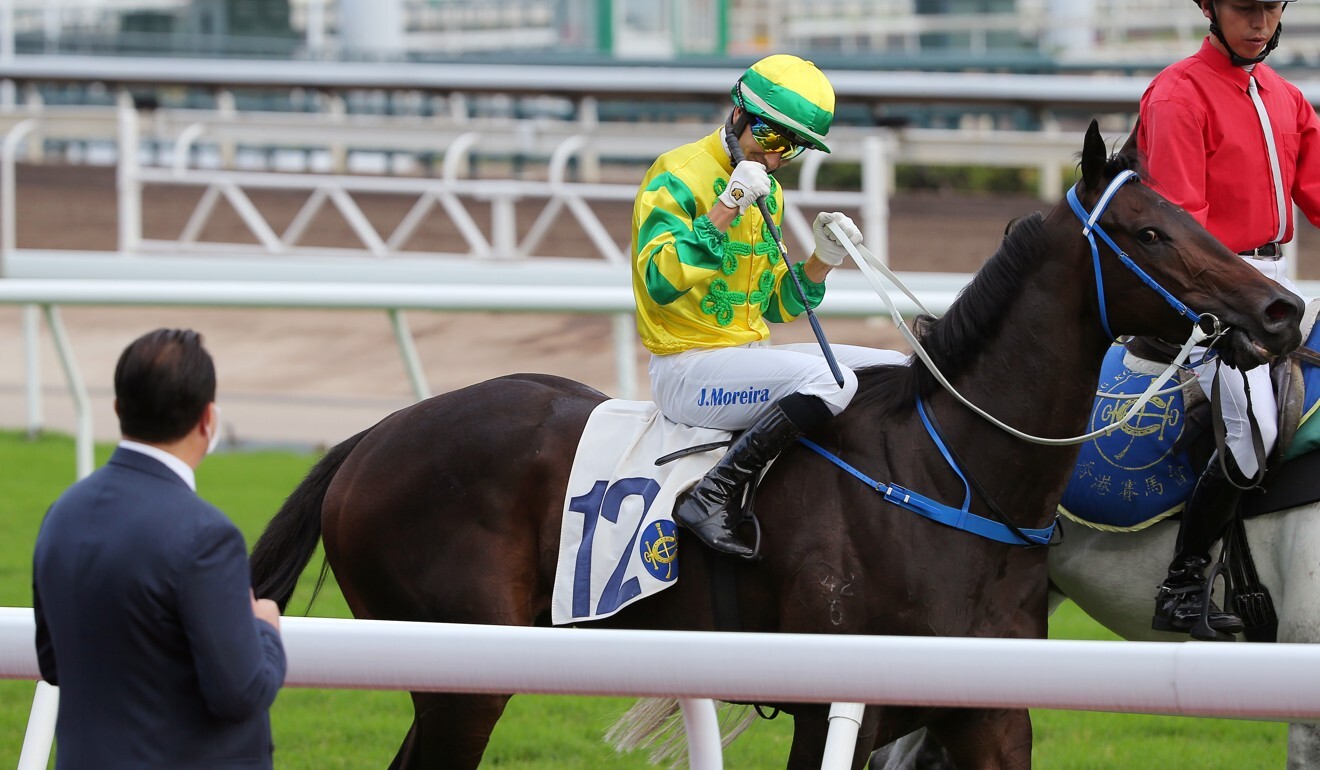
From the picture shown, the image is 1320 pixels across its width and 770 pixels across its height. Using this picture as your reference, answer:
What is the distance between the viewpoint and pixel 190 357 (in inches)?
86.3

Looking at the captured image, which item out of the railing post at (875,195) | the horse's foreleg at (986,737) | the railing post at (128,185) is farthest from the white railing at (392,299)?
the railing post at (128,185)

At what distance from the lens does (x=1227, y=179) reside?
12.1 feet

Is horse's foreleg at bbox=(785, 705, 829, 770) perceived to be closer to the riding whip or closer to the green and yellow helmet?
the riding whip

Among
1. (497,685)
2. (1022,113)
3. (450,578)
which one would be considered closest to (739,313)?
(450,578)

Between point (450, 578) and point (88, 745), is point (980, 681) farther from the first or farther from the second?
point (450, 578)

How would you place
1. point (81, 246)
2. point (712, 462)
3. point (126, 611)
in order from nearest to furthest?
point (126, 611), point (712, 462), point (81, 246)

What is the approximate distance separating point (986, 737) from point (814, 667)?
1405 mm

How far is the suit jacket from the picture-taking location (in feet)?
6.91

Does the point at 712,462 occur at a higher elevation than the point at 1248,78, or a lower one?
lower

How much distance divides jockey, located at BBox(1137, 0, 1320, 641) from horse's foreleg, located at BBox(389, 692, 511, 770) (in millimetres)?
1536

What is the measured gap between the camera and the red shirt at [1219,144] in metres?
3.65

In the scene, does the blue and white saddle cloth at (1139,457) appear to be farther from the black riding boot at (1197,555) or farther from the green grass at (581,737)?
the green grass at (581,737)

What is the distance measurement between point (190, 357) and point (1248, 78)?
256 cm

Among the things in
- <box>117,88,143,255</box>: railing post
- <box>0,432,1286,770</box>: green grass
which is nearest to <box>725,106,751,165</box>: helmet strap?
<box>0,432,1286,770</box>: green grass
